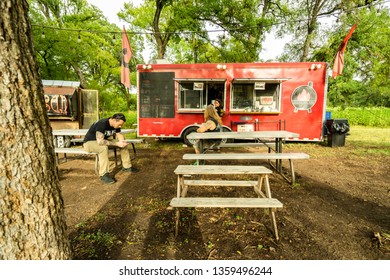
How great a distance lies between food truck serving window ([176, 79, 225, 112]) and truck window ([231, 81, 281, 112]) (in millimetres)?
580

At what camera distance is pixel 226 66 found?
8.11 m

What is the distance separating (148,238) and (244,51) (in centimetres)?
1666

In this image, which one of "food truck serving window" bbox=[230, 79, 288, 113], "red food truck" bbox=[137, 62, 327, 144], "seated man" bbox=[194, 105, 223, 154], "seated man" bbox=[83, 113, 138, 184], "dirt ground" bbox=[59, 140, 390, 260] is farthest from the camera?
"food truck serving window" bbox=[230, 79, 288, 113]

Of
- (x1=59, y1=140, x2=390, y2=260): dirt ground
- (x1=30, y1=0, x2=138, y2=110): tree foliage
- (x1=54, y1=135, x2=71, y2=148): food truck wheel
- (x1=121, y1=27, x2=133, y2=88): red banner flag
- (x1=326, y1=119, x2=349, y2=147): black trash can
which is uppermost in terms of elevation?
(x1=30, y1=0, x2=138, y2=110): tree foliage

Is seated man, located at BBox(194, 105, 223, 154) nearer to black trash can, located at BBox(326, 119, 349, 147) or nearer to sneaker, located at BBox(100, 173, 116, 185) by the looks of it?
sneaker, located at BBox(100, 173, 116, 185)

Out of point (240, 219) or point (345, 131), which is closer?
point (240, 219)

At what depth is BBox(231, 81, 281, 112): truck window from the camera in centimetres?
839

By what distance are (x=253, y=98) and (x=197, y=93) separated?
2.27m

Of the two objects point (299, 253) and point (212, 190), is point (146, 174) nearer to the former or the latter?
point (212, 190)

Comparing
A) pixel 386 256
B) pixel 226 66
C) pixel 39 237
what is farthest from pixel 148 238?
pixel 226 66

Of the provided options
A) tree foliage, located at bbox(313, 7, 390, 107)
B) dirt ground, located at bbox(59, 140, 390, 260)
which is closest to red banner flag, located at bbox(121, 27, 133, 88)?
dirt ground, located at bbox(59, 140, 390, 260)

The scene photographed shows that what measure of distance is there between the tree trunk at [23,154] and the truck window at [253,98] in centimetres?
744

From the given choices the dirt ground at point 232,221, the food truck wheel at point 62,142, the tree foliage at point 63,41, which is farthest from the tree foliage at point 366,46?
the food truck wheel at point 62,142

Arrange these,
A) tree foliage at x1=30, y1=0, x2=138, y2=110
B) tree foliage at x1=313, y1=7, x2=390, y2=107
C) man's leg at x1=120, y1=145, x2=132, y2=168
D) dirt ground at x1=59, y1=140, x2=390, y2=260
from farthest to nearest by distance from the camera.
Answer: tree foliage at x1=313, y1=7, x2=390, y2=107 < tree foliage at x1=30, y1=0, x2=138, y2=110 < man's leg at x1=120, y1=145, x2=132, y2=168 < dirt ground at x1=59, y1=140, x2=390, y2=260
